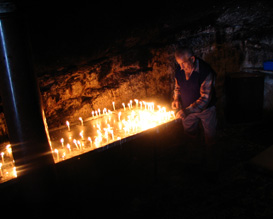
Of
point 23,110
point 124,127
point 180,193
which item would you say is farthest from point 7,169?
point 180,193

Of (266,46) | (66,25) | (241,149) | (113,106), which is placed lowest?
(241,149)

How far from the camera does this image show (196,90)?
4.54m

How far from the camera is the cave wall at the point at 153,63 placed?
17.5ft

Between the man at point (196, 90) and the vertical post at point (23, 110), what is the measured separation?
257cm

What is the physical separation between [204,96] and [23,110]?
9.85 ft

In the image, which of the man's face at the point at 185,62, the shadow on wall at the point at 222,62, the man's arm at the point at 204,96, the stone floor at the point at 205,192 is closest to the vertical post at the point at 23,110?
the stone floor at the point at 205,192

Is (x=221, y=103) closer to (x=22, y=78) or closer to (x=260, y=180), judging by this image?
(x=260, y=180)

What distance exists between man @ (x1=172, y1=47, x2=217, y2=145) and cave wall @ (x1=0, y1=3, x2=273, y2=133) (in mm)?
1572

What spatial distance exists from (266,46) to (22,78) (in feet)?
22.7

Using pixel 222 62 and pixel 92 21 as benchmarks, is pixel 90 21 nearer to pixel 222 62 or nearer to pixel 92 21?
pixel 92 21

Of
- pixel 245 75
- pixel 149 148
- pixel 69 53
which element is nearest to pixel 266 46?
pixel 245 75

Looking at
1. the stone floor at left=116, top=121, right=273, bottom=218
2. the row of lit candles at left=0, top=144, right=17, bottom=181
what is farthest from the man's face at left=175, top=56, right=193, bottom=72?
the row of lit candles at left=0, top=144, right=17, bottom=181

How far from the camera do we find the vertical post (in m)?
2.85

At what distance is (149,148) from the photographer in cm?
572
